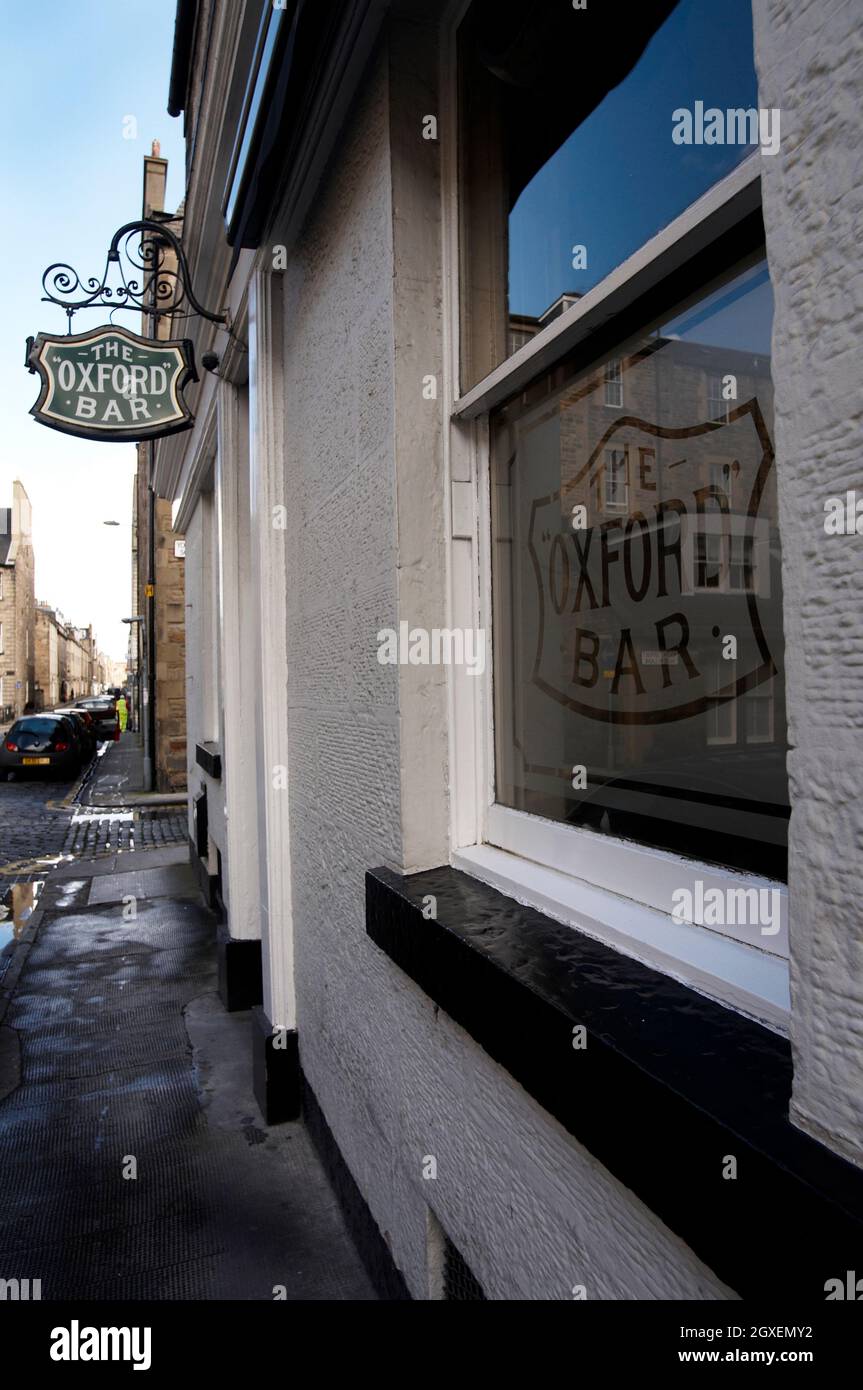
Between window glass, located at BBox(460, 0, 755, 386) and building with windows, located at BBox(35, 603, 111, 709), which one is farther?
building with windows, located at BBox(35, 603, 111, 709)

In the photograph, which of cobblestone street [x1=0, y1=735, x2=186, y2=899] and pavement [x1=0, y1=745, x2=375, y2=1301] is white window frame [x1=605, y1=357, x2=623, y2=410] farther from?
cobblestone street [x1=0, y1=735, x2=186, y2=899]

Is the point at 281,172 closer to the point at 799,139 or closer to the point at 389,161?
the point at 389,161

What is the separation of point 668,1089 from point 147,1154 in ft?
10.2

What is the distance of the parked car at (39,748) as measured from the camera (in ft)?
64.6

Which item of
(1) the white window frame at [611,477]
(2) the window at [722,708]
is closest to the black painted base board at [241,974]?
(1) the white window frame at [611,477]

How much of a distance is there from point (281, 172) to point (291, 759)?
90.0 inches

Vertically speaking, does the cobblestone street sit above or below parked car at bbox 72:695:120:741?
below

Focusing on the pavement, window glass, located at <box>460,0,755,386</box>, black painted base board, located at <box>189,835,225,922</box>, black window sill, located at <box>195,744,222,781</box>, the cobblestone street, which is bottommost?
the cobblestone street

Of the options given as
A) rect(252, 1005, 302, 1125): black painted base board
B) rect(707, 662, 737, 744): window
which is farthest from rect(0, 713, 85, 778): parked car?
rect(707, 662, 737, 744): window

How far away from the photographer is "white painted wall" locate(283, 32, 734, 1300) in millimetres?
1585

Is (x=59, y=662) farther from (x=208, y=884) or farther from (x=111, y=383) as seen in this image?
(x=111, y=383)

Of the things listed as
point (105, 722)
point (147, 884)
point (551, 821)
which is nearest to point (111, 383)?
point (551, 821)
